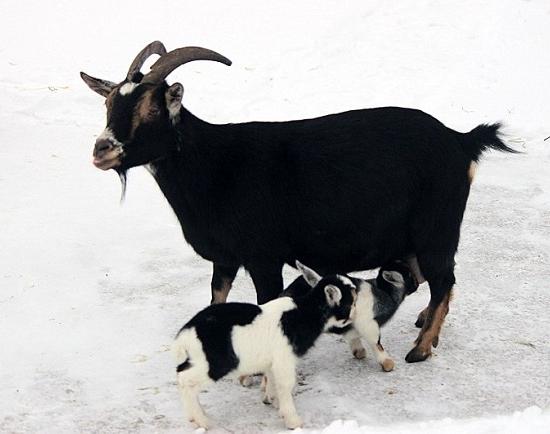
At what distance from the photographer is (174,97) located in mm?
5016

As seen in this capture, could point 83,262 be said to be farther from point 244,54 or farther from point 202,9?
point 202,9

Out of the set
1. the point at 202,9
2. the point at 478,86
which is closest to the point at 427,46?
the point at 478,86

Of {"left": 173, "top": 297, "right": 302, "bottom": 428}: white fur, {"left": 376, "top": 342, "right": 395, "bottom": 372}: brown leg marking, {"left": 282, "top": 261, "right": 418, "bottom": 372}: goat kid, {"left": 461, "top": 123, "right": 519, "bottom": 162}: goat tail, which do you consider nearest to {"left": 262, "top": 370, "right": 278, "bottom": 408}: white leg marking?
{"left": 173, "top": 297, "right": 302, "bottom": 428}: white fur

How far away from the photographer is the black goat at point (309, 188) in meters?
5.19

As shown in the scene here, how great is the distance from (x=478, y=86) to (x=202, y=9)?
153 inches

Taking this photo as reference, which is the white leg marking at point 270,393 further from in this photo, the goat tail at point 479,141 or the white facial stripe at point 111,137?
Answer: the goat tail at point 479,141

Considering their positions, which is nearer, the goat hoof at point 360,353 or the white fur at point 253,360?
the white fur at point 253,360

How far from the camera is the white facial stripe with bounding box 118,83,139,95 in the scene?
4.99 meters

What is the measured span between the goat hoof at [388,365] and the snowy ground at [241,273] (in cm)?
7

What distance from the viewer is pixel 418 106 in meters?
9.87

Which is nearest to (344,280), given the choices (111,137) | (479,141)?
(479,141)

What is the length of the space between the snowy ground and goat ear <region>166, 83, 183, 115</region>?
4.67ft

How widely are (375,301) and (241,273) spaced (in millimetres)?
1682

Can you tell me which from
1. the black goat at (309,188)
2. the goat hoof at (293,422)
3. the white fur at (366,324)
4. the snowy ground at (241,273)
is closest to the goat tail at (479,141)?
the black goat at (309,188)
